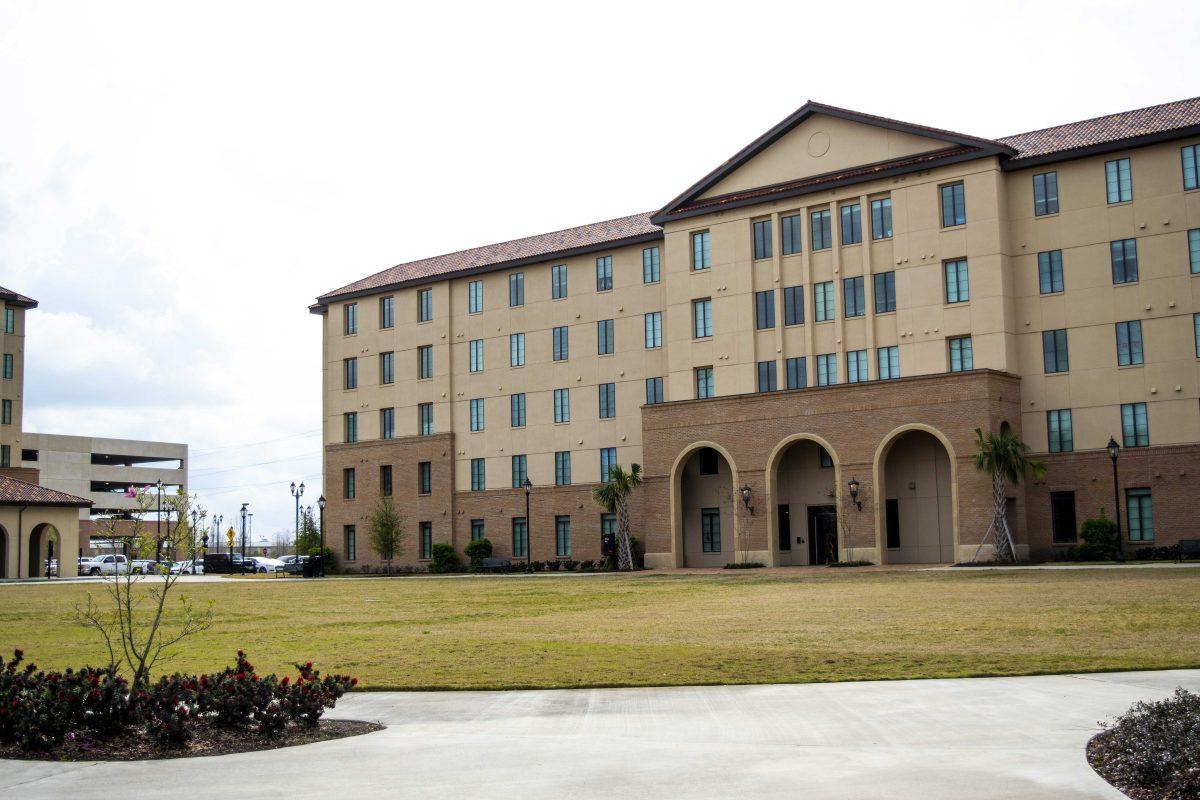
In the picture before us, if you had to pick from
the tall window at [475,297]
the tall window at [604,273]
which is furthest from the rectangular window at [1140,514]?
the tall window at [475,297]

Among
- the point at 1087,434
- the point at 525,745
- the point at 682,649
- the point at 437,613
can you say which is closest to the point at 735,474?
the point at 1087,434

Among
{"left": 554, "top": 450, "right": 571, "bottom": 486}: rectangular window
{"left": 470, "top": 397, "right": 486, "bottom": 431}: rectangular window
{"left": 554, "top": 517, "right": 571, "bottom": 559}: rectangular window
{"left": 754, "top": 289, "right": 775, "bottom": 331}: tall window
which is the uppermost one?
{"left": 754, "top": 289, "right": 775, "bottom": 331}: tall window

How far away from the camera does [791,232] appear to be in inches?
2060

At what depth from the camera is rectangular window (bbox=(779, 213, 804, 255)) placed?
5209 centimetres

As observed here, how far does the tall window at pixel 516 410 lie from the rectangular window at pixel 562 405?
7.49 ft

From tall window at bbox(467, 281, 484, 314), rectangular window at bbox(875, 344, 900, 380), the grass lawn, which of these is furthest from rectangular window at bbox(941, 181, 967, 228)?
tall window at bbox(467, 281, 484, 314)

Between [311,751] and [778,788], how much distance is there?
4204mm

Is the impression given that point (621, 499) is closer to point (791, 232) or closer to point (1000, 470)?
point (791, 232)

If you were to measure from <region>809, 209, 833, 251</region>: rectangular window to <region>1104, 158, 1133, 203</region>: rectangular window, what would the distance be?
36.4 ft

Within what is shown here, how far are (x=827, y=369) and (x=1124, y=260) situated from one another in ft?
40.7

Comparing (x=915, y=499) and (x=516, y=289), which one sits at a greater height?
(x=516, y=289)

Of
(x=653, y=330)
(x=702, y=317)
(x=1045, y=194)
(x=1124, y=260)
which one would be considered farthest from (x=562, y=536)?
(x=1124, y=260)

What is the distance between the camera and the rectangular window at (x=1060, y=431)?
4578cm

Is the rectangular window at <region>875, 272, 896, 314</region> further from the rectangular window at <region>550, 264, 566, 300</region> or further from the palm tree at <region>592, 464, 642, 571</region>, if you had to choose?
the rectangular window at <region>550, 264, 566, 300</region>
